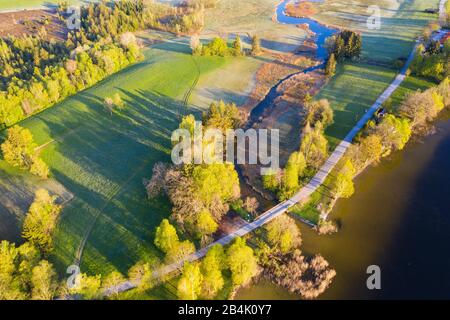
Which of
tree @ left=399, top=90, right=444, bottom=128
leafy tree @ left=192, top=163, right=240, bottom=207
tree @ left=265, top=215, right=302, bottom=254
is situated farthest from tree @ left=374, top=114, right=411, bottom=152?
leafy tree @ left=192, top=163, right=240, bottom=207

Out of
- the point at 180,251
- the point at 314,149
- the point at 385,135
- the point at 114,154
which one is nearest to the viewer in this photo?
the point at 180,251

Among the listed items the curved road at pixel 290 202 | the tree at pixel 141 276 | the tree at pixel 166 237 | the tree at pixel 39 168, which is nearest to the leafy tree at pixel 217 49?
the curved road at pixel 290 202

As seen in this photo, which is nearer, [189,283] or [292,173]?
[189,283]

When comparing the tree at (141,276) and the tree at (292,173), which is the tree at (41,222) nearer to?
the tree at (141,276)

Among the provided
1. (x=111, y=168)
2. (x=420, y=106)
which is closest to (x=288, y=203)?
(x=111, y=168)

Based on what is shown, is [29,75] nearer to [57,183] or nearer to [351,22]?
[57,183]

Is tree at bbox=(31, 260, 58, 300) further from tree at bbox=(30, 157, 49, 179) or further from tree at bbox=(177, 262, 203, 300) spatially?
tree at bbox=(30, 157, 49, 179)

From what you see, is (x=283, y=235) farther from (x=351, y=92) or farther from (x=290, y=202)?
(x=351, y=92)
